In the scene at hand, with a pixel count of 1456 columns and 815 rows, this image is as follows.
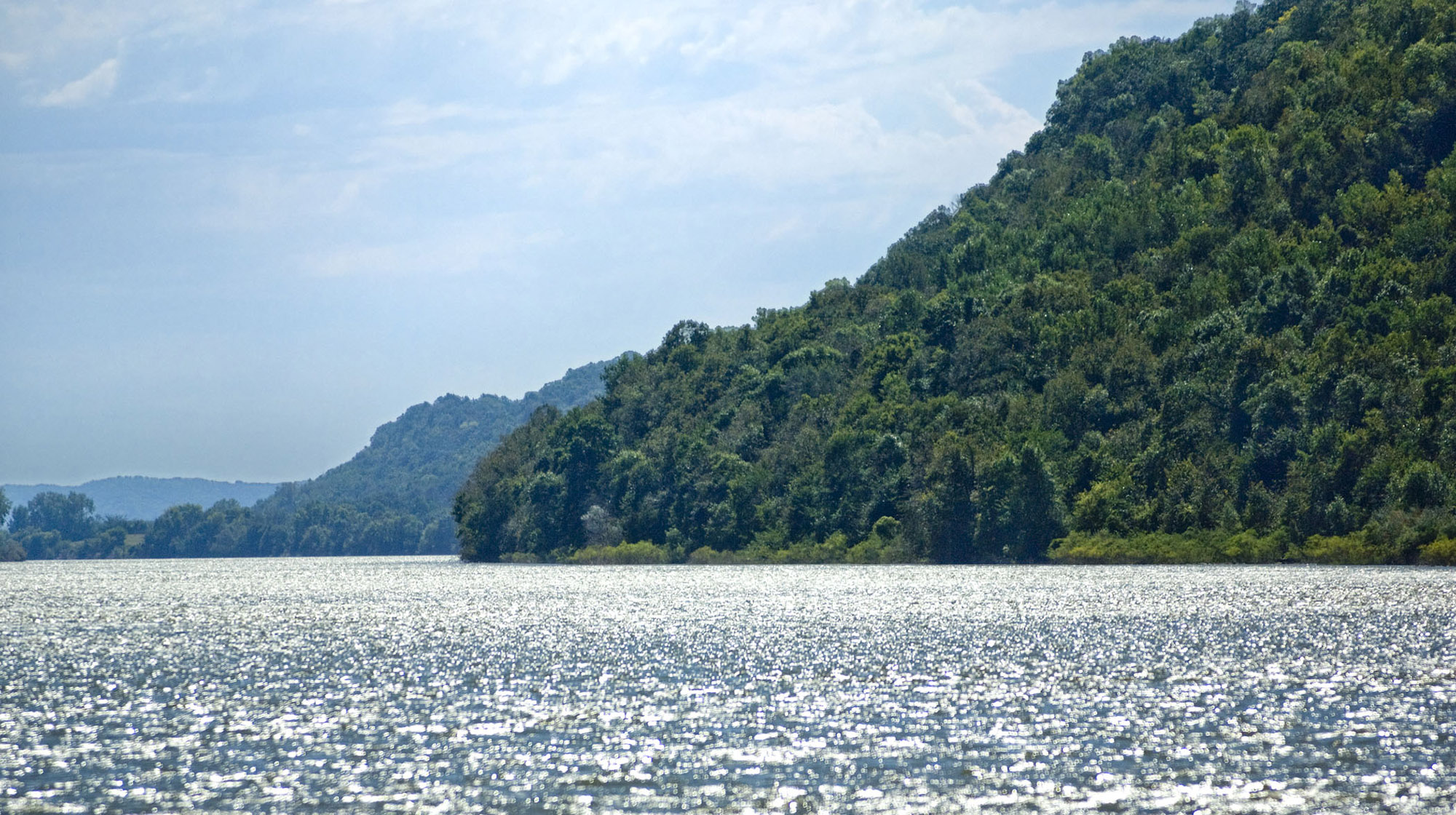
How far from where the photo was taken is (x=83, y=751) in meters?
34.3

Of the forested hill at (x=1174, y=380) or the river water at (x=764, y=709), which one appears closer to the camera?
the river water at (x=764, y=709)

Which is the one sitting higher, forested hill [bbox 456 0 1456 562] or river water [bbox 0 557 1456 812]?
forested hill [bbox 456 0 1456 562]

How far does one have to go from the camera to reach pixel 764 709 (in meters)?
39.6

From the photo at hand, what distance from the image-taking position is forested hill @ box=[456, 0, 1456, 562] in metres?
121

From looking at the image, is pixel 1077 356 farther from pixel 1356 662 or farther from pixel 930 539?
pixel 1356 662

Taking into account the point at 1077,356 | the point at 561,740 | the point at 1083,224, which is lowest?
the point at 561,740

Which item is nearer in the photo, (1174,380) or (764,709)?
(764,709)

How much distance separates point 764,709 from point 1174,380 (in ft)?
369

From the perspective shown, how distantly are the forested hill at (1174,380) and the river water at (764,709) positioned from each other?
4425cm

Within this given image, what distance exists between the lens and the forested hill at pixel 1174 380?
396 feet

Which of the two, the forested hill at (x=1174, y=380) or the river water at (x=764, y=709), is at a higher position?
the forested hill at (x=1174, y=380)

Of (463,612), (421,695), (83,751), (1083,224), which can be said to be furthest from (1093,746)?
(1083,224)

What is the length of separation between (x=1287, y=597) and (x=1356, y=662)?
32.0m

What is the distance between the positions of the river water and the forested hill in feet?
145
